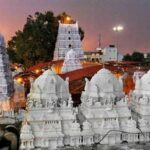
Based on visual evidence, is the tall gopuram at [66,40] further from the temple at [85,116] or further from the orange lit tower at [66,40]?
the temple at [85,116]

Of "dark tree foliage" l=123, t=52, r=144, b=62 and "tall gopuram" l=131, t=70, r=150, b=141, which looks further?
"dark tree foliage" l=123, t=52, r=144, b=62

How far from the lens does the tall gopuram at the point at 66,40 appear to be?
47969 millimetres

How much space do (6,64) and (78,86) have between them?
7423mm

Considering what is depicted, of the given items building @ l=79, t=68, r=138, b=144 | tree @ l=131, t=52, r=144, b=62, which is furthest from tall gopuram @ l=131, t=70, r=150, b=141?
tree @ l=131, t=52, r=144, b=62

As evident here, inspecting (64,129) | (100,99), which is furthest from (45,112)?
(100,99)

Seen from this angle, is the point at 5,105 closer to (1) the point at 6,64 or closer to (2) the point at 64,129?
(1) the point at 6,64

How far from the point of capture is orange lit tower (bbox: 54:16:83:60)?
4800cm

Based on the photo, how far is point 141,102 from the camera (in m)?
21.8

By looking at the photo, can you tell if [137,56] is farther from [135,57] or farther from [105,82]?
[105,82]

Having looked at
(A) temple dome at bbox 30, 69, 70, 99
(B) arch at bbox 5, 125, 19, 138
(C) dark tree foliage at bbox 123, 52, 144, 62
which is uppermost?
(C) dark tree foliage at bbox 123, 52, 144, 62

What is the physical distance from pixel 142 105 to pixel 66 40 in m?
27.6

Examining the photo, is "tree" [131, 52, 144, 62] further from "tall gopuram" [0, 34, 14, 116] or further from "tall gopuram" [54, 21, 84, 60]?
"tall gopuram" [0, 34, 14, 116]

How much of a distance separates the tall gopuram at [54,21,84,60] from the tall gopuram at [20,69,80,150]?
2653 centimetres

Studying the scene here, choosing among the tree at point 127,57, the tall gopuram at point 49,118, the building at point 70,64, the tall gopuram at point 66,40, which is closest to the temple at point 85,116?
the tall gopuram at point 49,118
